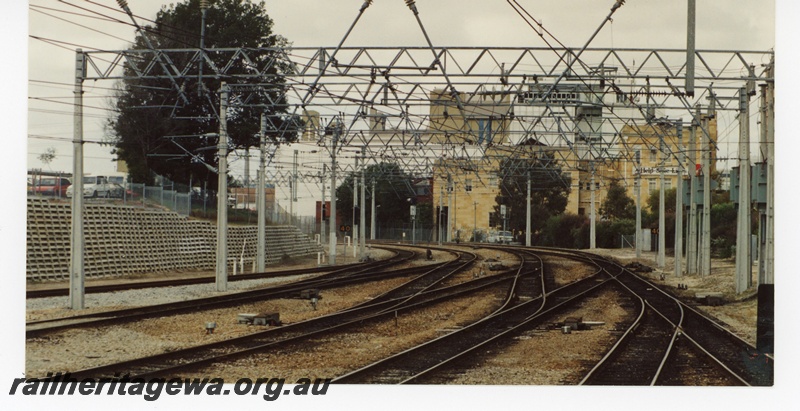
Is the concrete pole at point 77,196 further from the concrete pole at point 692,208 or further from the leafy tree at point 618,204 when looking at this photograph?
the leafy tree at point 618,204

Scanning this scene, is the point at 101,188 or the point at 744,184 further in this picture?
the point at 101,188

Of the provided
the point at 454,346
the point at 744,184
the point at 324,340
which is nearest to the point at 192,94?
the point at 744,184

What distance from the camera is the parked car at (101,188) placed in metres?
41.6

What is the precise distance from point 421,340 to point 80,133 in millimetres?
9927

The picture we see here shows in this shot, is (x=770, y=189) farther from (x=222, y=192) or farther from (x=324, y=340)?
(x=222, y=192)

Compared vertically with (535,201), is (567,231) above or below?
below

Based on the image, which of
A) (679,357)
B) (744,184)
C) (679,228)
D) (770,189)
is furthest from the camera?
(679,228)

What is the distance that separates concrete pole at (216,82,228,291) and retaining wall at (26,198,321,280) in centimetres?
666

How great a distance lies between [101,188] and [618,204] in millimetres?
52059

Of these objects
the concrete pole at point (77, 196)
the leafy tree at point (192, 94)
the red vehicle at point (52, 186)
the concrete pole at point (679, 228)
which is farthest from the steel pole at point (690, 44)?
the leafy tree at point (192, 94)

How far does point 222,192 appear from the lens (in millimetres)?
29453

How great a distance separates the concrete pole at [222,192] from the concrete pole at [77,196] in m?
5.95

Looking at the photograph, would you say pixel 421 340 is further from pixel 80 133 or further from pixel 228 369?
pixel 80 133

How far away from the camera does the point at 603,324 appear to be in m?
24.7
